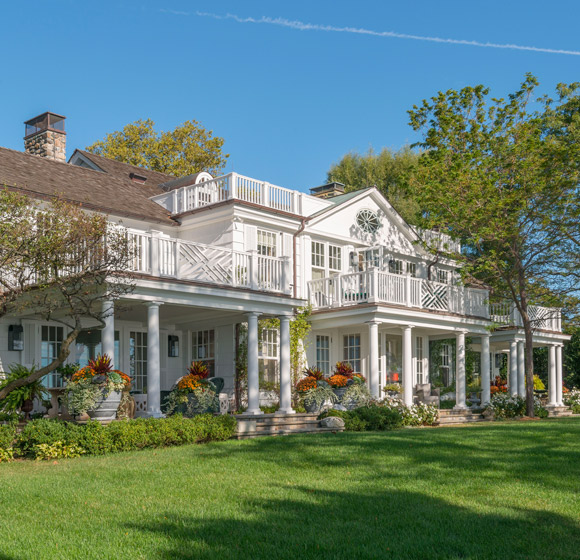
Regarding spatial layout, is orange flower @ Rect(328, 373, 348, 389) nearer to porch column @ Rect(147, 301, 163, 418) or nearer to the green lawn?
porch column @ Rect(147, 301, 163, 418)

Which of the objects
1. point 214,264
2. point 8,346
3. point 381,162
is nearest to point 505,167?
point 214,264

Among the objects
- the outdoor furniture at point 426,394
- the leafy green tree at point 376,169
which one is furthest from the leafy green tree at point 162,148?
the outdoor furniture at point 426,394

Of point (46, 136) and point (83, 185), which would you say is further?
point (46, 136)

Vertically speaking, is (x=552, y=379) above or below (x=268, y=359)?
below

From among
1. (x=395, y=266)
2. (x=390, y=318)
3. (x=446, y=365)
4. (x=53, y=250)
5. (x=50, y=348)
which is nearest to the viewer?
(x=53, y=250)

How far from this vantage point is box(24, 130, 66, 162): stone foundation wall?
24125 mm

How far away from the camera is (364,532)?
6.80 meters

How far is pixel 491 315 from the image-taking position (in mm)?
25984

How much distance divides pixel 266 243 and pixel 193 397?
578 cm

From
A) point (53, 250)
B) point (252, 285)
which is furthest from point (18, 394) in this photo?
point (252, 285)

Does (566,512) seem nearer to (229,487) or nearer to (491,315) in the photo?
(229,487)

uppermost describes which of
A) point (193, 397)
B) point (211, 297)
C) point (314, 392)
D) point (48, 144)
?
point (48, 144)

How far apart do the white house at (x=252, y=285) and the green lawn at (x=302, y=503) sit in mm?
4782

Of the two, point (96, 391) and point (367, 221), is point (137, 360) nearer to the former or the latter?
point (96, 391)
